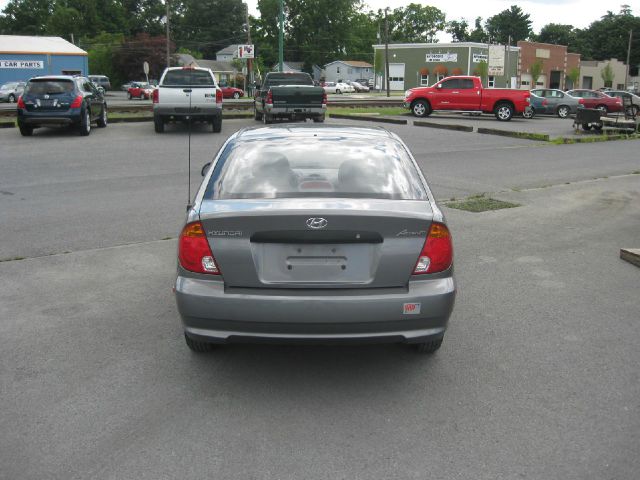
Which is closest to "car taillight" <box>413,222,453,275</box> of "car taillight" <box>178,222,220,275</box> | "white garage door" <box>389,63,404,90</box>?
"car taillight" <box>178,222,220,275</box>

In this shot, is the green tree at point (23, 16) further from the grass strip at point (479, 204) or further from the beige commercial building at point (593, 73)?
the grass strip at point (479, 204)

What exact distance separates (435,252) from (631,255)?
14.0 feet

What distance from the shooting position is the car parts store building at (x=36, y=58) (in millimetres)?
53625

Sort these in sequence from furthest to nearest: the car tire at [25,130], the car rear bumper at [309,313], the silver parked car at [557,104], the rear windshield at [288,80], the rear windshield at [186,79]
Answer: the silver parked car at [557,104] < the rear windshield at [288,80] < the rear windshield at [186,79] < the car tire at [25,130] < the car rear bumper at [309,313]

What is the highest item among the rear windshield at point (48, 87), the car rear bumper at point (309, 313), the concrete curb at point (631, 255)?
the rear windshield at point (48, 87)

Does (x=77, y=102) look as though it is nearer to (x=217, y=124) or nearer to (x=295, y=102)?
(x=217, y=124)

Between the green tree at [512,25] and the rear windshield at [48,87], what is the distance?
5195 inches

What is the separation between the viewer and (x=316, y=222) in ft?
12.6

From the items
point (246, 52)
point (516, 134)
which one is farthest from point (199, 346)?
point (246, 52)

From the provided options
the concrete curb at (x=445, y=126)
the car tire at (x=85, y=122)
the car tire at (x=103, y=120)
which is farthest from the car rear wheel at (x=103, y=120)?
the concrete curb at (x=445, y=126)

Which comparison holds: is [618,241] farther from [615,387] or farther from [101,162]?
[101,162]

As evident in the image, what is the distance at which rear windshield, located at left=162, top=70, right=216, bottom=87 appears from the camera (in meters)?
20.2

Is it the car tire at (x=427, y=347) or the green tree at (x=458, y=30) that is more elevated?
the green tree at (x=458, y=30)

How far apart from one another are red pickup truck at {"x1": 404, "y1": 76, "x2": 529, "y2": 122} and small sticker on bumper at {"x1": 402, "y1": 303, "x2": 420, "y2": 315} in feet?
92.3
